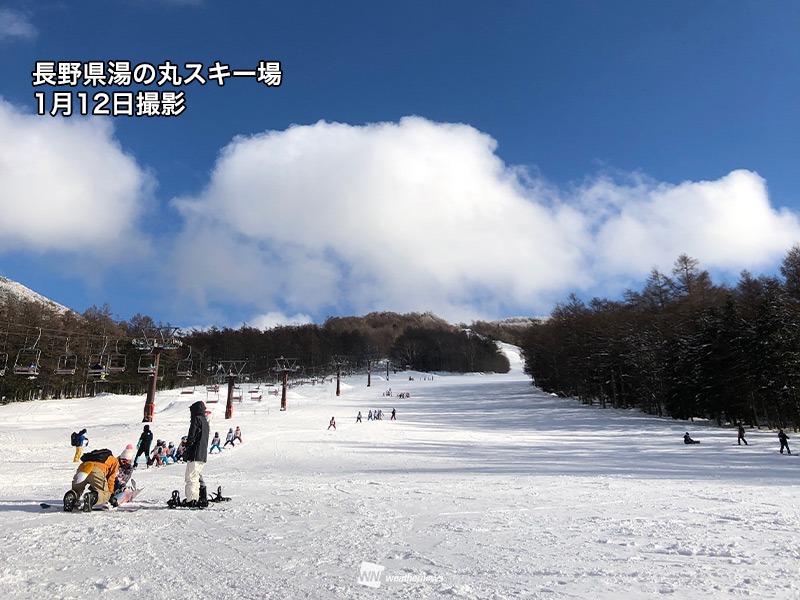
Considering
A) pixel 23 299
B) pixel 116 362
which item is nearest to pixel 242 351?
pixel 23 299

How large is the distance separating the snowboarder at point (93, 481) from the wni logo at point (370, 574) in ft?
18.9

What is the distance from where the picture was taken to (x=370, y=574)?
479cm

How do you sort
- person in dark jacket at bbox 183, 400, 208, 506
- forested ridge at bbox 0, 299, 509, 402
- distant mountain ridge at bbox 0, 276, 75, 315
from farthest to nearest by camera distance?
distant mountain ridge at bbox 0, 276, 75, 315 → forested ridge at bbox 0, 299, 509, 402 → person in dark jacket at bbox 183, 400, 208, 506

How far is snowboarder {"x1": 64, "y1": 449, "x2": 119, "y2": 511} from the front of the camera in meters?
8.12

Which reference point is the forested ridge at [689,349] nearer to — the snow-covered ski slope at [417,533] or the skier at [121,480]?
the snow-covered ski slope at [417,533]

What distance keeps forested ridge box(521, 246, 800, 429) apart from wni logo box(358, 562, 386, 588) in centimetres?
3990

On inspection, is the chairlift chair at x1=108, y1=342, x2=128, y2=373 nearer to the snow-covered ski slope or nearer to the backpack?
the snow-covered ski slope

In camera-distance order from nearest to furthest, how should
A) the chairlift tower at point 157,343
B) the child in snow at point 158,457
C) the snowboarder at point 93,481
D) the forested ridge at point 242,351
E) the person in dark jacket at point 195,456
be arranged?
the snowboarder at point 93,481 < the person in dark jacket at point 195,456 < the child in snow at point 158,457 < the chairlift tower at point 157,343 < the forested ridge at point 242,351

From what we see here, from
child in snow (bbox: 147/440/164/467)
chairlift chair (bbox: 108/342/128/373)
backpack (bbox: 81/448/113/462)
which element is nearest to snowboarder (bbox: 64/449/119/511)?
backpack (bbox: 81/448/113/462)

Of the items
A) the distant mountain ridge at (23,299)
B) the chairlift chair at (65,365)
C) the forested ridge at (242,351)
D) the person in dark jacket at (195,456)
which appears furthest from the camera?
the distant mountain ridge at (23,299)

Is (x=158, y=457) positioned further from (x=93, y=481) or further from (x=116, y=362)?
(x=116, y=362)

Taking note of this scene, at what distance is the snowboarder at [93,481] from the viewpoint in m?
8.12

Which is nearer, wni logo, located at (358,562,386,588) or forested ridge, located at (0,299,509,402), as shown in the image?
wni logo, located at (358,562,386,588)

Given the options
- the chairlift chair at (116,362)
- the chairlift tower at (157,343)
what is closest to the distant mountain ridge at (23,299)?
the chairlift chair at (116,362)
